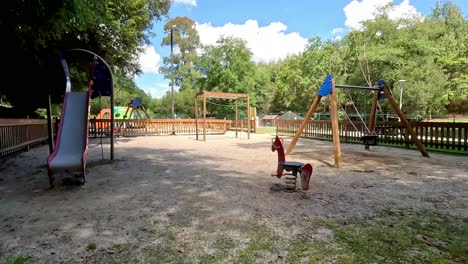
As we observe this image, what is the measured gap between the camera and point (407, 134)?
12.0m

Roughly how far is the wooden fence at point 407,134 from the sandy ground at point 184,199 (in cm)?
319

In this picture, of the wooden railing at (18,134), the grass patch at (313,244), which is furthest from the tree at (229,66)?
the grass patch at (313,244)

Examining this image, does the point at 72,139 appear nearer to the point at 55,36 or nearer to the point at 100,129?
the point at 55,36

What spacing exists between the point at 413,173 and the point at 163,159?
22.7ft

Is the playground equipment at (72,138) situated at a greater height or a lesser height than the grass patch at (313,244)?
greater

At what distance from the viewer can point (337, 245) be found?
3070 mm

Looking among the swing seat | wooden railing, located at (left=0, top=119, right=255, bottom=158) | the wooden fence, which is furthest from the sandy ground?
the wooden fence

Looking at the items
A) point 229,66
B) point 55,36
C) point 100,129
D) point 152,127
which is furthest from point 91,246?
point 229,66

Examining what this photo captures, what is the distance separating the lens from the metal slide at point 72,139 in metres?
5.54

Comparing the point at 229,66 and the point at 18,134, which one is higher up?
the point at 229,66

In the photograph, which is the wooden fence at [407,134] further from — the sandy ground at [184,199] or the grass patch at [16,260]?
the grass patch at [16,260]

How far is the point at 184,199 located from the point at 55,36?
6.00 meters

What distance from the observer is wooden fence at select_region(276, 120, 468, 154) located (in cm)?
1073

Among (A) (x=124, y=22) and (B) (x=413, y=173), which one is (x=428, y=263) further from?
(A) (x=124, y=22)
